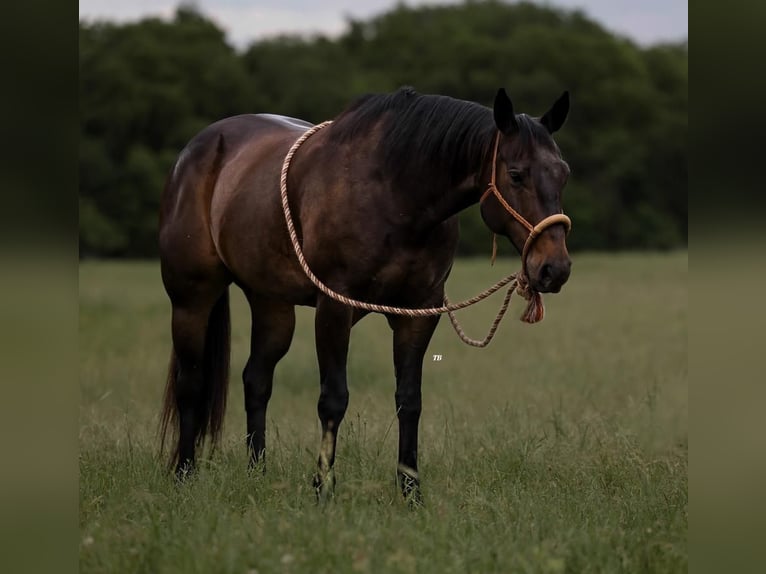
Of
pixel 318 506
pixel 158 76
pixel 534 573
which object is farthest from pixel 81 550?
pixel 158 76

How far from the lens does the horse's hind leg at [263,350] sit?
6.07 meters

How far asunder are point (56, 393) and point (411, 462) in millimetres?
2811

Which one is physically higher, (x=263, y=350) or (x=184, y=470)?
(x=263, y=350)

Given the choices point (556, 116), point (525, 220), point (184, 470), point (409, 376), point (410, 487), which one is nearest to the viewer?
point (525, 220)

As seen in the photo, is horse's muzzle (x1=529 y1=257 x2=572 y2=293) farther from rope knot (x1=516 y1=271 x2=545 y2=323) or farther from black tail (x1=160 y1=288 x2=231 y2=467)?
black tail (x1=160 y1=288 x2=231 y2=467)

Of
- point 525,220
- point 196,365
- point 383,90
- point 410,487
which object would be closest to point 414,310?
point 525,220

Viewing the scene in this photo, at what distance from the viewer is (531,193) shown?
4.39 meters

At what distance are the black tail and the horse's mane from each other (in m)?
1.79

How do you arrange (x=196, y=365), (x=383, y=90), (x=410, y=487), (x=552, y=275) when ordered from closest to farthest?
(x=552, y=275), (x=410, y=487), (x=196, y=365), (x=383, y=90)

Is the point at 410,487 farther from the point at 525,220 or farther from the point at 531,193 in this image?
the point at 531,193

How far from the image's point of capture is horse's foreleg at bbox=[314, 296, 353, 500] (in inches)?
193

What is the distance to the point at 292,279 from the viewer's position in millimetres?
5340

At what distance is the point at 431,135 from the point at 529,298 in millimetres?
974

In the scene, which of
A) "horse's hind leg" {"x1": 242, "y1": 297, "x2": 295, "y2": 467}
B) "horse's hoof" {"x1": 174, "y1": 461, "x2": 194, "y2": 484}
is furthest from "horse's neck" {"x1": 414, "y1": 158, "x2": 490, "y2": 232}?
"horse's hoof" {"x1": 174, "y1": 461, "x2": 194, "y2": 484}
